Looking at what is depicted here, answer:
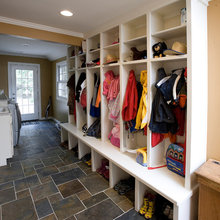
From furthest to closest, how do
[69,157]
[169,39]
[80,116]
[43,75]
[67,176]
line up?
1. [43,75]
2. [80,116]
3. [69,157]
4. [67,176]
5. [169,39]

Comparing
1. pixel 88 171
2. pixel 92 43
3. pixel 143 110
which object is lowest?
pixel 88 171

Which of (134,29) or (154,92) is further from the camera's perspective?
(134,29)

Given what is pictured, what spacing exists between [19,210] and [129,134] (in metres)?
1.63

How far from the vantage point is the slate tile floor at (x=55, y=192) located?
1908 millimetres

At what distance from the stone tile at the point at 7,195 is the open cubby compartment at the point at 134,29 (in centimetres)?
250

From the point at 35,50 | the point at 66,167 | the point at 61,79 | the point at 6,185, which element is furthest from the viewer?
the point at 61,79

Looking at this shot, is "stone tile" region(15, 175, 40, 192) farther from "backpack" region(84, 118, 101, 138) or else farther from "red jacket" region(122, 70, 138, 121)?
"red jacket" region(122, 70, 138, 121)

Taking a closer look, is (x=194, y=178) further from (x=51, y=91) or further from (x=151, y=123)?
(x=51, y=91)

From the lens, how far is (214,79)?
173 centimetres

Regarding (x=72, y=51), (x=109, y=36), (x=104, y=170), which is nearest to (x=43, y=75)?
(x=72, y=51)

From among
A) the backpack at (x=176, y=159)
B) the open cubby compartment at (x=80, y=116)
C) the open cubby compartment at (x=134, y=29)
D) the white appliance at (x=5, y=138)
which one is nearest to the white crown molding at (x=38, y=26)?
the open cubby compartment at (x=134, y=29)

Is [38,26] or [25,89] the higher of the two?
[38,26]

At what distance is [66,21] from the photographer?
2.63 metres

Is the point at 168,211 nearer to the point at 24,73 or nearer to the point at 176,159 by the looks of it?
the point at 176,159
